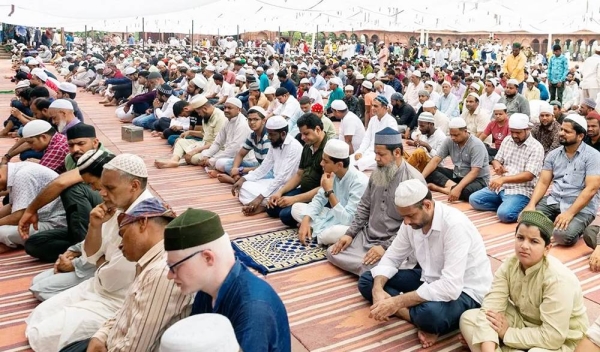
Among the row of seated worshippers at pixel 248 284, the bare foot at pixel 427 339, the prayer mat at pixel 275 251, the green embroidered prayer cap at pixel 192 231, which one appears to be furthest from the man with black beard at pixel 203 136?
the green embroidered prayer cap at pixel 192 231

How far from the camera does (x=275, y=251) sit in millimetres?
4180

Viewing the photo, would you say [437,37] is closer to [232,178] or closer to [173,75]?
[173,75]

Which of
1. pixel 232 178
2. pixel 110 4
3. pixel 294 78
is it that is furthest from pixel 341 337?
pixel 294 78

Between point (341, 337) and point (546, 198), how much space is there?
2.67 metres

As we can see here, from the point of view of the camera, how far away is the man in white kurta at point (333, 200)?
406 centimetres

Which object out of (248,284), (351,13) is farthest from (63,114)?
(351,13)

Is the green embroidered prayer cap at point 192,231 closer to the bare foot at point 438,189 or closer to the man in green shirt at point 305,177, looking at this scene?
the man in green shirt at point 305,177

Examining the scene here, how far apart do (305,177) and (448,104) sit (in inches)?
195

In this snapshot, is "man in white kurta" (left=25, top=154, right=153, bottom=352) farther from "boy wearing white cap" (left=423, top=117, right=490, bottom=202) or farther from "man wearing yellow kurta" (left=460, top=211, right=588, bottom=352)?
"boy wearing white cap" (left=423, top=117, right=490, bottom=202)

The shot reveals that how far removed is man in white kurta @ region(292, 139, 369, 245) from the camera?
13.3 feet

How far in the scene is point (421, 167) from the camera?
20.2ft

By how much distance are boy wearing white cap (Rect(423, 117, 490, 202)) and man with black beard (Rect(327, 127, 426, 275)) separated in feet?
6.08

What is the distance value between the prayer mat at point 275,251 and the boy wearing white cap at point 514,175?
71.9 inches

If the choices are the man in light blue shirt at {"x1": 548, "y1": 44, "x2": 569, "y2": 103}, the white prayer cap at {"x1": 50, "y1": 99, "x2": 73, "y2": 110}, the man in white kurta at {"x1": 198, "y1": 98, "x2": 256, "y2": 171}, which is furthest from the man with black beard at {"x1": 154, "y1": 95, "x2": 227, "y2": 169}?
the man in light blue shirt at {"x1": 548, "y1": 44, "x2": 569, "y2": 103}
